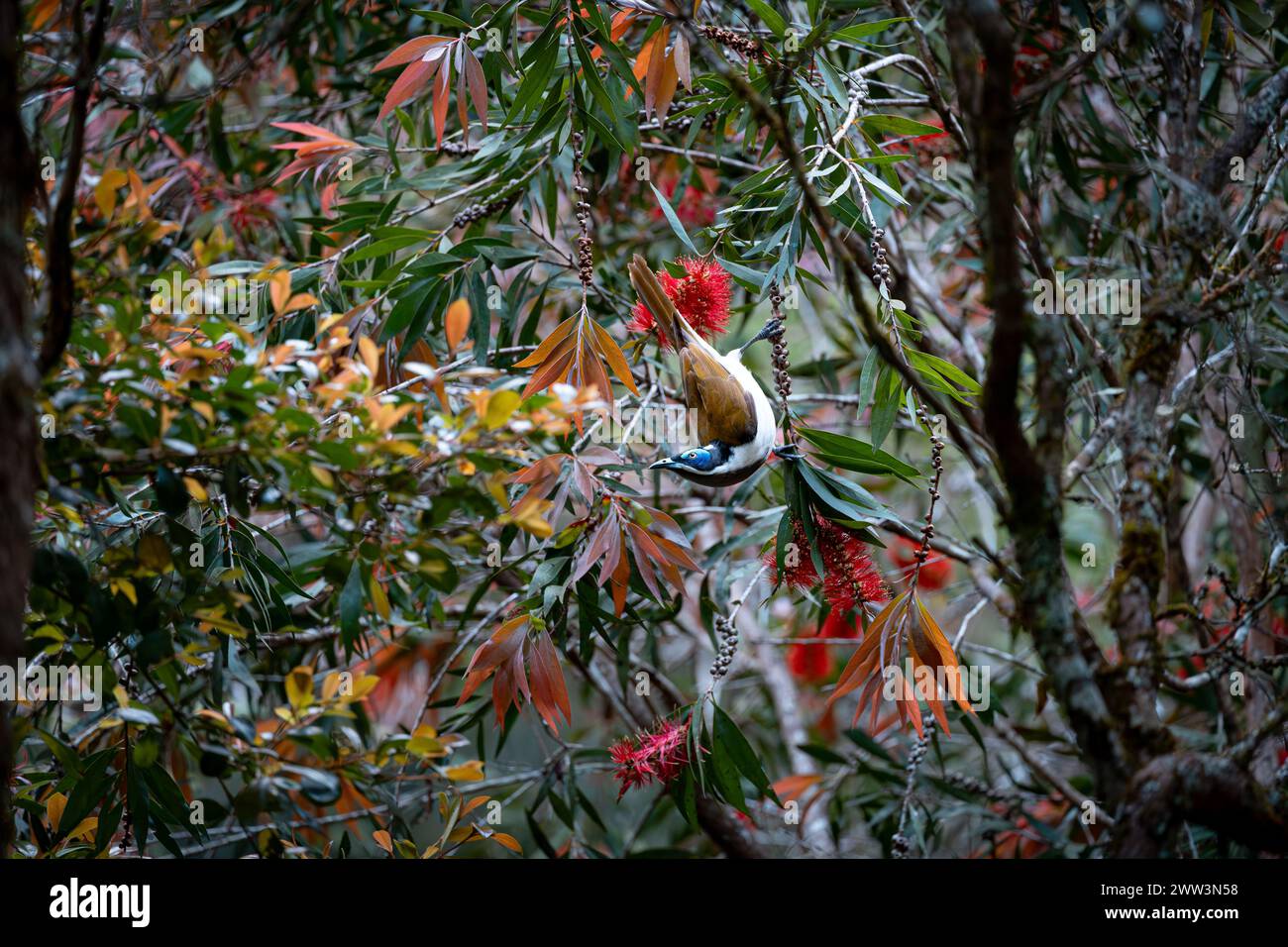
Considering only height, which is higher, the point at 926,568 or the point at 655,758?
the point at 926,568

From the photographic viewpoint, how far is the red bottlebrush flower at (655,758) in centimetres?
131

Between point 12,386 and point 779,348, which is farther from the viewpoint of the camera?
point 779,348

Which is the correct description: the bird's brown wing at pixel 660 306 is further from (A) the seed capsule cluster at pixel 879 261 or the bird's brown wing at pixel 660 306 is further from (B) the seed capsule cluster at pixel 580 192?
(A) the seed capsule cluster at pixel 879 261

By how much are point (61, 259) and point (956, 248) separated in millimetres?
2134

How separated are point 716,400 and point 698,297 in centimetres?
18

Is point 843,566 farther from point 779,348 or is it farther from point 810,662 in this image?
point 810,662

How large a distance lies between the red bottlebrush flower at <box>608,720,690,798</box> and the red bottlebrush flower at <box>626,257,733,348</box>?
0.54 m

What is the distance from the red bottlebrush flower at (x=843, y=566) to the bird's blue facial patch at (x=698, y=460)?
150 mm

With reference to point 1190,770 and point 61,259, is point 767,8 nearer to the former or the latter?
point 61,259

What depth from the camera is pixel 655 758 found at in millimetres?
1356

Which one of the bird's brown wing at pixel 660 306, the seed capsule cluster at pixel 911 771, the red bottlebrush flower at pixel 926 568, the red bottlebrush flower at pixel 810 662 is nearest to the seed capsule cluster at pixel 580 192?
the bird's brown wing at pixel 660 306

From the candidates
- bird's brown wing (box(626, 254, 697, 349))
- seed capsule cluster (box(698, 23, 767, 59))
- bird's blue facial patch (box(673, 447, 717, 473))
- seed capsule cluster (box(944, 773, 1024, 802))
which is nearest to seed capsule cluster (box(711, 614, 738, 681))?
bird's blue facial patch (box(673, 447, 717, 473))

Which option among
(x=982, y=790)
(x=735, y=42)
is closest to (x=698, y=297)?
(x=735, y=42)
